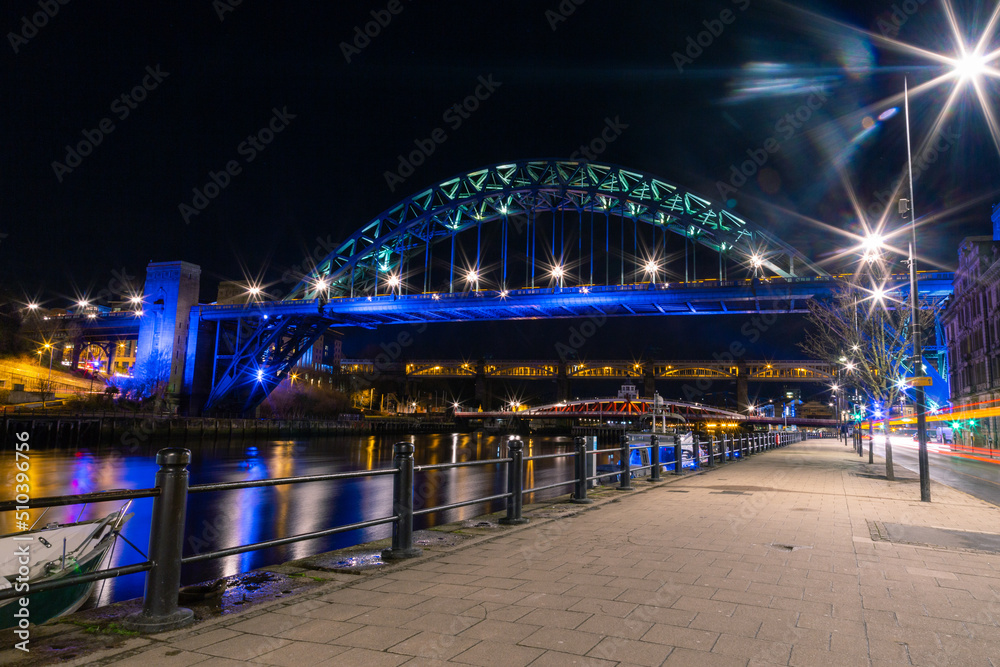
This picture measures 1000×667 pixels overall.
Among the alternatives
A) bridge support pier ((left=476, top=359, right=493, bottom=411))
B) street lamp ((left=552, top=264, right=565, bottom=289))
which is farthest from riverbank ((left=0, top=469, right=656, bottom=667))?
bridge support pier ((left=476, top=359, right=493, bottom=411))

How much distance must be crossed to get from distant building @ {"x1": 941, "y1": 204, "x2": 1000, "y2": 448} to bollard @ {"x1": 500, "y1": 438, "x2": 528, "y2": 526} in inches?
1696

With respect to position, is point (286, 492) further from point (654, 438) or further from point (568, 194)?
point (568, 194)

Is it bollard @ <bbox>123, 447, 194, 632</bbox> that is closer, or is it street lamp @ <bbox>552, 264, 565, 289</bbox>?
bollard @ <bbox>123, 447, 194, 632</bbox>

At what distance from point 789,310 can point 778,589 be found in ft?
162

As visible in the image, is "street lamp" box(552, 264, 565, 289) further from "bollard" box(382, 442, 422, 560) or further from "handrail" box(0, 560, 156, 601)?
"handrail" box(0, 560, 156, 601)

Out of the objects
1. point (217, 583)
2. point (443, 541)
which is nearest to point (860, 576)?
point (443, 541)

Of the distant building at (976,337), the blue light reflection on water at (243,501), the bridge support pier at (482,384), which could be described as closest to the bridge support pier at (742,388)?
the bridge support pier at (482,384)

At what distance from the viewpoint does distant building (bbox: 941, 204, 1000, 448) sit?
41406mm

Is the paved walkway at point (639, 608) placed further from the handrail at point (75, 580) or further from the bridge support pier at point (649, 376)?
the bridge support pier at point (649, 376)

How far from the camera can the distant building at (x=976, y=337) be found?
41406 mm

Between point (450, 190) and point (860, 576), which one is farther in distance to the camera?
point (450, 190)

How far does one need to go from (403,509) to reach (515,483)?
2401 mm

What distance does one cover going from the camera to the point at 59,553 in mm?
5875

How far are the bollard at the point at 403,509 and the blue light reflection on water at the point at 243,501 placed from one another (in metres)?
3.70
